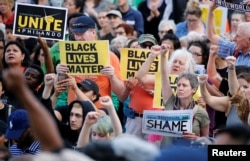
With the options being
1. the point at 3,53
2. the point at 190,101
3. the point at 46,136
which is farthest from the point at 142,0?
the point at 46,136

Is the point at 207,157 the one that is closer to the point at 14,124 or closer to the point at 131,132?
the point at 14,124

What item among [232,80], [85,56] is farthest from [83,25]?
[232,80]

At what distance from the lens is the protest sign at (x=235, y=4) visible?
12387 millimetres

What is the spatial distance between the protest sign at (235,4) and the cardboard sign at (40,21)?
6.69ft

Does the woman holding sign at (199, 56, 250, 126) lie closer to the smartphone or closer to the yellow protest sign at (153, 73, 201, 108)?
the yellow protest sign at (153, 73, 201, 108)

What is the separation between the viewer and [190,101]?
11.0 m

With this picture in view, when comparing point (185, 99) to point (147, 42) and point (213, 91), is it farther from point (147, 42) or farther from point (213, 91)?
point (147, 42)

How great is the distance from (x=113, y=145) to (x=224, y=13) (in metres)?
11.1

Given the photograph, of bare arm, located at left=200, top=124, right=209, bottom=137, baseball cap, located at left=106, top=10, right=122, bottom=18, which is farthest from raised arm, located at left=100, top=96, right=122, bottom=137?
baseball cap, located at left=106, top=10, right=122, bottom=18

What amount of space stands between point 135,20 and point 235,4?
5341mm

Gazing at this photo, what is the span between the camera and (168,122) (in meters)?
10.7

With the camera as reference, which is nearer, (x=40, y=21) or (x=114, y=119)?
(x=114, y=119)

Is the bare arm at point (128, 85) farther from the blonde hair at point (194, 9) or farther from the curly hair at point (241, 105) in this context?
the blonde hair at point (194, 9)

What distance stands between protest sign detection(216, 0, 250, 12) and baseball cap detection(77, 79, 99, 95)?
6.29ft
